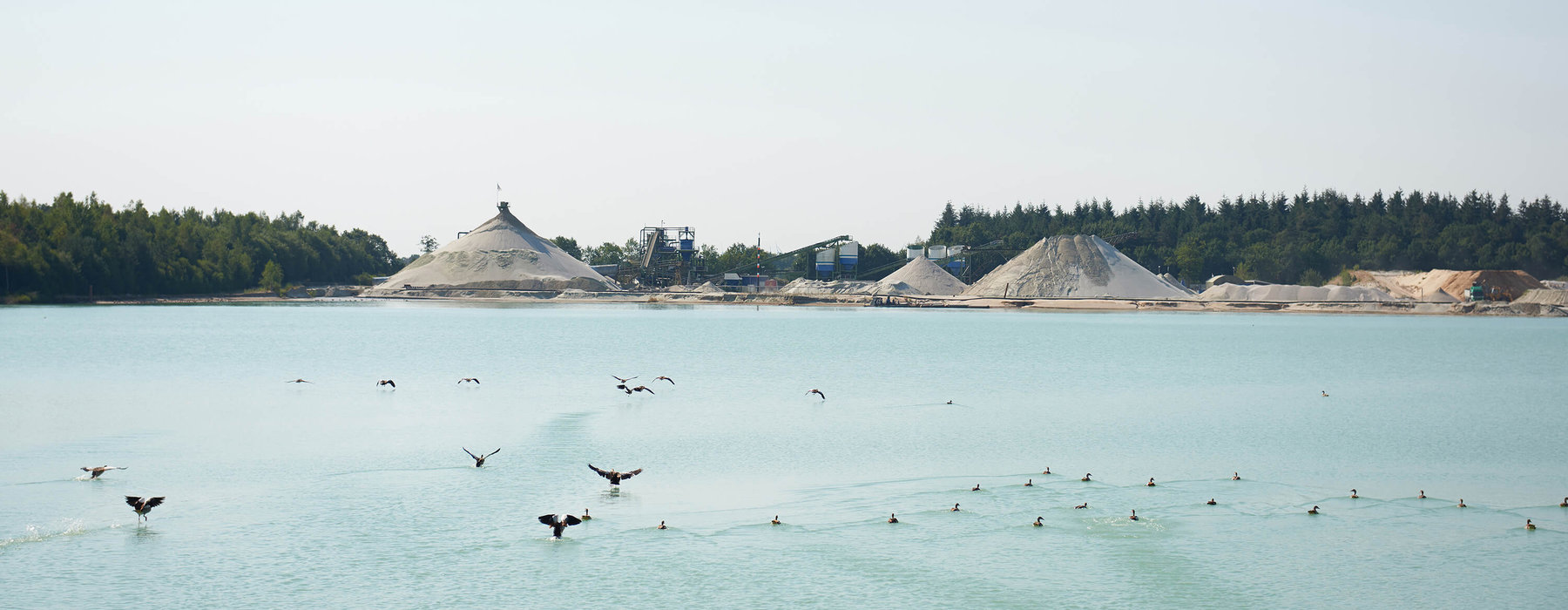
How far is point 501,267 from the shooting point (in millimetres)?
142250

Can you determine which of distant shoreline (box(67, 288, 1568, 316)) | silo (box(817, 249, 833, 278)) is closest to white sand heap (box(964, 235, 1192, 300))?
distant shoreline (box(67, 288, 1568, 316))

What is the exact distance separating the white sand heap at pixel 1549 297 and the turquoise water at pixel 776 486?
69.4 m

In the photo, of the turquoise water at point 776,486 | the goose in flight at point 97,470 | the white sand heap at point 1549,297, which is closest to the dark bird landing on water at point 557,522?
the turquoise water at point 776,486

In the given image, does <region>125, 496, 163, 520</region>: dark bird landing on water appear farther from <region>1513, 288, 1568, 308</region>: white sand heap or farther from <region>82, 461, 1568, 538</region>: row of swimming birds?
<region>1513, 288, 1568, 308</region>: white sand heap

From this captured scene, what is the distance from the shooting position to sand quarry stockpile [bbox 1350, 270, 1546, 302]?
370ft

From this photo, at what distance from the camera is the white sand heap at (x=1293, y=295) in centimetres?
11056

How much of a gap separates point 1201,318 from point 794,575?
3660 inches

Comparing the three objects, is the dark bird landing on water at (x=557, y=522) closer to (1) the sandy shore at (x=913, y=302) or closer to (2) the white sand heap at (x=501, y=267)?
(1) the sandy shore at (x=913, y=302)

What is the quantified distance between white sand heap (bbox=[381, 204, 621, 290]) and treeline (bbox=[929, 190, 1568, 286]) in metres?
54.4

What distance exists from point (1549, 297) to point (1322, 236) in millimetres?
51690

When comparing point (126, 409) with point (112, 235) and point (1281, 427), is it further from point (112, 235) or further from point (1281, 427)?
point (112, 235)

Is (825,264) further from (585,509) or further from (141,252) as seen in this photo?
(585,509)

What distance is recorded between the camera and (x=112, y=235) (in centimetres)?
10225

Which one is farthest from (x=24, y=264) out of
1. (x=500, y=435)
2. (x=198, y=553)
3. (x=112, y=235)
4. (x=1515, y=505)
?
(x=1515, y=505)
